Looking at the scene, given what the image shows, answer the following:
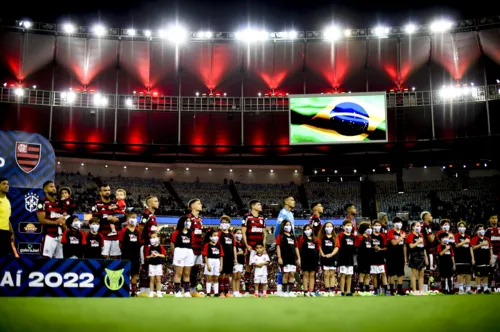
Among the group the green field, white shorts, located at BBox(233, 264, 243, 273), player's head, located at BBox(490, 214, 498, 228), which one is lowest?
the green field

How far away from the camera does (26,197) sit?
539 inches

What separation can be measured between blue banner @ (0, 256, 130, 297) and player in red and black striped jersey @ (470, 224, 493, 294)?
436 inches

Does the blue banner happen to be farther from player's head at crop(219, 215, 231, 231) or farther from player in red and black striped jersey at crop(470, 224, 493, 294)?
player in red and black striped jersey at crop(470, 224, 493, 294)

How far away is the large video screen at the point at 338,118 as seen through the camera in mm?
31062

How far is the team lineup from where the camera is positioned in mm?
12539

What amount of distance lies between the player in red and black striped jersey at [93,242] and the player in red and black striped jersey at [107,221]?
0.19 m

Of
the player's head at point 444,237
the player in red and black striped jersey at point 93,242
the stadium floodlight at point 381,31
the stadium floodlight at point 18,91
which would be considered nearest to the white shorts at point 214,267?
the player in red and black striped jersey at point 93,242

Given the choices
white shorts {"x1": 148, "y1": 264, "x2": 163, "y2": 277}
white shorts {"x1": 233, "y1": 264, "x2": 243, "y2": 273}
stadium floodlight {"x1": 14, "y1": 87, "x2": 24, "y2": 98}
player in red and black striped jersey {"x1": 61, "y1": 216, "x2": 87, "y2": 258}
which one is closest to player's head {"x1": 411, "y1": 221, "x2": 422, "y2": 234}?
white shorts {"x1": 233, "y1": 264, "x2": 243, "y2": 273}

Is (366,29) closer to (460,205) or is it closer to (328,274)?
(460,205)

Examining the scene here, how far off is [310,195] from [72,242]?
35718 millimetres

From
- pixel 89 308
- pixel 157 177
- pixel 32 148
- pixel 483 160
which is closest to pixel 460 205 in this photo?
pixel 483 160

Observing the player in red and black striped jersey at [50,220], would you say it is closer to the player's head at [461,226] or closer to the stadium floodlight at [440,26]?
the player's head at [461,226]

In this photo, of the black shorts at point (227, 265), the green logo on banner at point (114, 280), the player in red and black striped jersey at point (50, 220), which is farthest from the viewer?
the black shorts at point (227, 265)

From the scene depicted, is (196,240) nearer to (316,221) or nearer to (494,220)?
(316,221)
